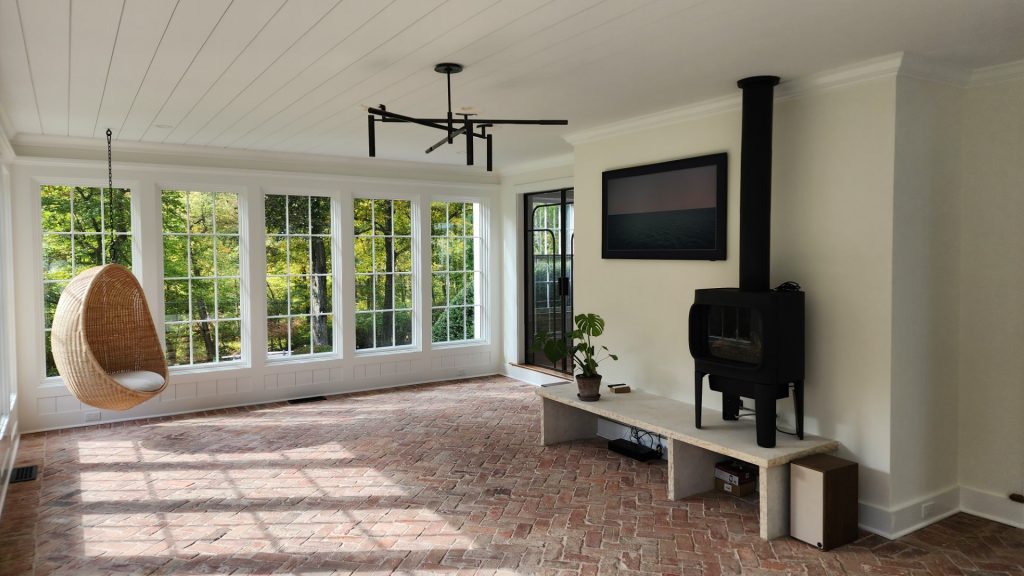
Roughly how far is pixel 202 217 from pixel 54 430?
2.49 meters

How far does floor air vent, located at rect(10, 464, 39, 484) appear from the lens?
4805mm

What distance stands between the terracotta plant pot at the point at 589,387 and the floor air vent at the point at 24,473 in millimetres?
4180

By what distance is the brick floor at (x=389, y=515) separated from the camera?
351cm

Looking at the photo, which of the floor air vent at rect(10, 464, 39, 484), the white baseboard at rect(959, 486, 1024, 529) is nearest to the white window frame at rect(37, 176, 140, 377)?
the floor air vent at rect(10, 464, 39, 484)

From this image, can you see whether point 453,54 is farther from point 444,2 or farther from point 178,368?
point 178,368

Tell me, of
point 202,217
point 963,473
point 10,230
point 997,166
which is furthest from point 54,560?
point 997,166

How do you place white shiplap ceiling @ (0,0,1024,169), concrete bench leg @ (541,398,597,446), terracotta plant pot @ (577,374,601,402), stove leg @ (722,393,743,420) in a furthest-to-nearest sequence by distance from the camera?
concrete bench leg @ (541,398,597,446)
terracotta plant pot @ (577,374,601,402)
stove leg @ (722,393,743,420)
white shiplap ceiling @ (0,0,1024,169)

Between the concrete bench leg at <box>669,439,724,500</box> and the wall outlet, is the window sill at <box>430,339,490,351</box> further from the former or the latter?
the wall outlet

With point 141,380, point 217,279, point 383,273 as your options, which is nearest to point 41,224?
point 217,279

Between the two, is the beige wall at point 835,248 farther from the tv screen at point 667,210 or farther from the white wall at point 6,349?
the white wall at point 6,349

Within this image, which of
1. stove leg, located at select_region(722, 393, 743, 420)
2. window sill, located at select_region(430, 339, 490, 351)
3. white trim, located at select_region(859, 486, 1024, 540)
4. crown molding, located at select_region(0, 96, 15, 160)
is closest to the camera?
white trim, located at select_region(859, 486, 1024, 540)

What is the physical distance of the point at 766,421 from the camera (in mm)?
3904

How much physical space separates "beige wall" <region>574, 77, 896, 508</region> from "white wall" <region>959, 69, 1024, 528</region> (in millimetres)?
761

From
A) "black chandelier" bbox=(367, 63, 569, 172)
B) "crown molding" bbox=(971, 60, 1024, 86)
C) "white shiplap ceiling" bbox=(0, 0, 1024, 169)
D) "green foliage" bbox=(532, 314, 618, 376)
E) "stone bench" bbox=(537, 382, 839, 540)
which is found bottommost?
"stone bench" bbox=(537, 382, 839, 540)
